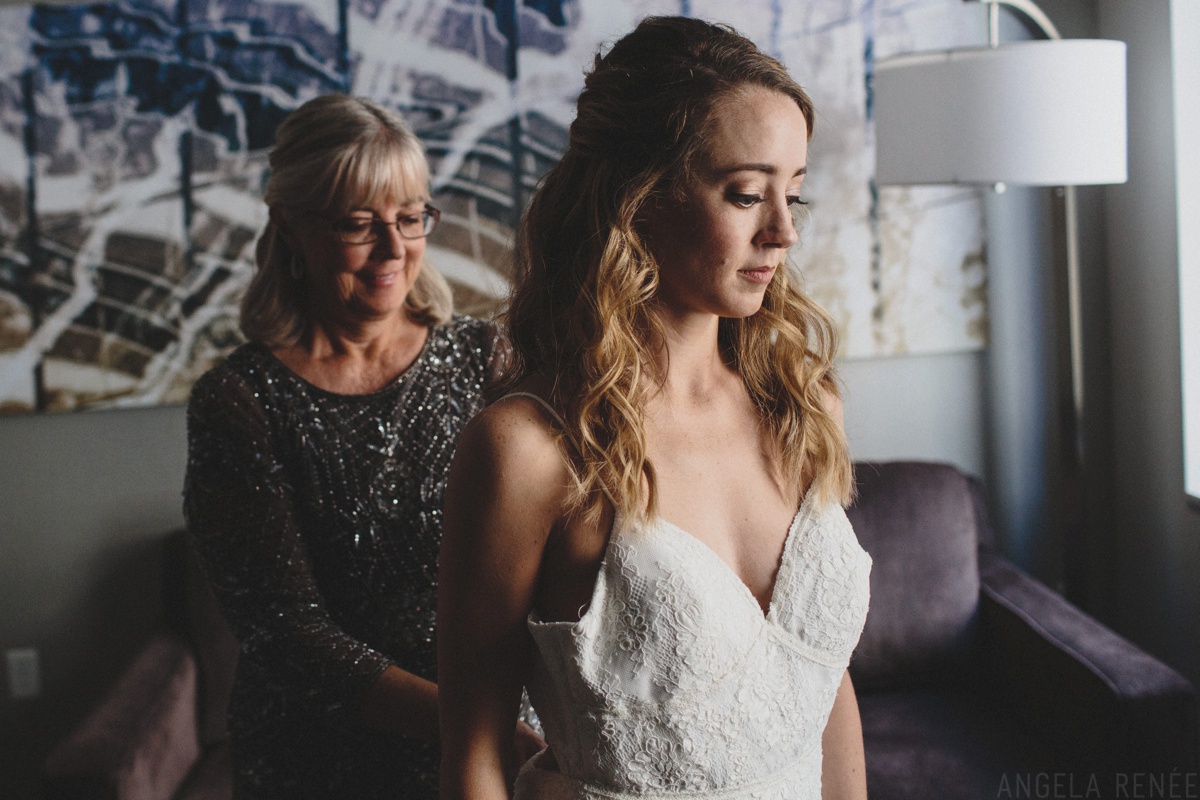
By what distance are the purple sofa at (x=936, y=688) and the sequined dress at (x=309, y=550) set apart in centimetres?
84

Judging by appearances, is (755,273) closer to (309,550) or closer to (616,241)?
(616,241)

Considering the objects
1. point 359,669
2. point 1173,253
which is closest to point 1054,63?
point 1173,253

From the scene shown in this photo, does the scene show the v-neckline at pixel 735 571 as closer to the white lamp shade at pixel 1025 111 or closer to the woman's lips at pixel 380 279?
the woman's lips at pixel 380 279

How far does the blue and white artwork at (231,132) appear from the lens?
275cm

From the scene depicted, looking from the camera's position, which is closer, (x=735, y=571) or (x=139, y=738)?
(x=735, y=571)

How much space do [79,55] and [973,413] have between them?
9.11ft

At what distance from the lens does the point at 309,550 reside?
1452 mm

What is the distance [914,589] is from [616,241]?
1900 millimetres

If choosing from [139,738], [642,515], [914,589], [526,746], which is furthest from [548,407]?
[914,589]

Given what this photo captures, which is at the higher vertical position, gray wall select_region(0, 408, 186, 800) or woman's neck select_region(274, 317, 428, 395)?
woman's neck select_region(274, 317, 428, 395)

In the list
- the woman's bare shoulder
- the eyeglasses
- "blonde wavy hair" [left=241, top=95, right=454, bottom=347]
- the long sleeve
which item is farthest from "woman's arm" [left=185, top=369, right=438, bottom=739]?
the woman's bare shoulder

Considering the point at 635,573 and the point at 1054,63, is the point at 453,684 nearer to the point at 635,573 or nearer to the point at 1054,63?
the point at 635,573

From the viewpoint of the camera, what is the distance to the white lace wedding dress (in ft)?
3.36

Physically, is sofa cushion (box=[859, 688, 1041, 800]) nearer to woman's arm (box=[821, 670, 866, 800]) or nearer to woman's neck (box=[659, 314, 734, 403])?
woman's arm (box=[821, 670, 866, 800])
